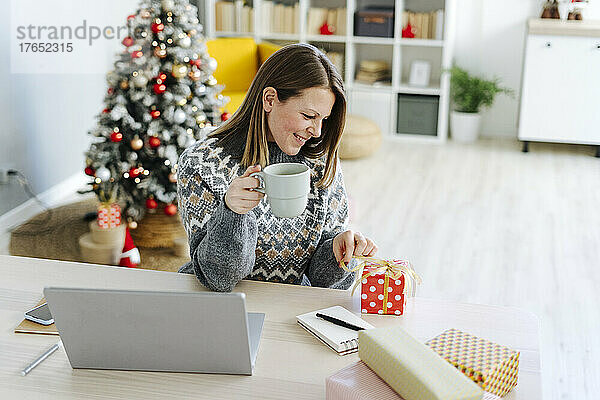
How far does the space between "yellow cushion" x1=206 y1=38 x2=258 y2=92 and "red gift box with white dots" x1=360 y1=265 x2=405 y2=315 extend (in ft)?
11.2

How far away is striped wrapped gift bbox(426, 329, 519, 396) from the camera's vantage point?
44.9 inches

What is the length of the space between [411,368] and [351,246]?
23.0 inches

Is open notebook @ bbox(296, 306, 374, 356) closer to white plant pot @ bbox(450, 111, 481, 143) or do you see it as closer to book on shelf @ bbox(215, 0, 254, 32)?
white plant pot @ bbox(450, 111, 481, 143)

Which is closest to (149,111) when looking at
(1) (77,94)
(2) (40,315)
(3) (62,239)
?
(3) (62,239)

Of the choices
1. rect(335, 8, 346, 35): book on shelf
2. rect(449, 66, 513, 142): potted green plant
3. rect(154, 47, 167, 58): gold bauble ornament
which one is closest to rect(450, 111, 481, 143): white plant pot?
rect(449, 66, 513, 142): potted green plant

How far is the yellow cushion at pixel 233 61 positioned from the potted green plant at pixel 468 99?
139 cm

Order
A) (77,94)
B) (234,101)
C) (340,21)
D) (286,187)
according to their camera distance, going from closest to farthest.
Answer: (286,187), (77,94), (234,101), (340,21)

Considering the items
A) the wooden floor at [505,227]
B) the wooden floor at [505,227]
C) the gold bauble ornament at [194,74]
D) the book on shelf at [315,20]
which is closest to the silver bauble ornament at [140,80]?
the gold bauble ornament at [194,74]

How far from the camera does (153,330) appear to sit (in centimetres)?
120

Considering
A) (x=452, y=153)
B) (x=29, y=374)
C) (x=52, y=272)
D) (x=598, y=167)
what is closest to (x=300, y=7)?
(x=452, y=153)

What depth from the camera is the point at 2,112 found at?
3.60 meters

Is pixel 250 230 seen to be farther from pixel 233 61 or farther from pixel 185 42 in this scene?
pixel 233 61

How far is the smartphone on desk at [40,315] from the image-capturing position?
4.60 ft

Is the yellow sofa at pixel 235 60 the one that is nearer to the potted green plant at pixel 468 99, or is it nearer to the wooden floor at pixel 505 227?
the wooden floor at pixel 505 227
